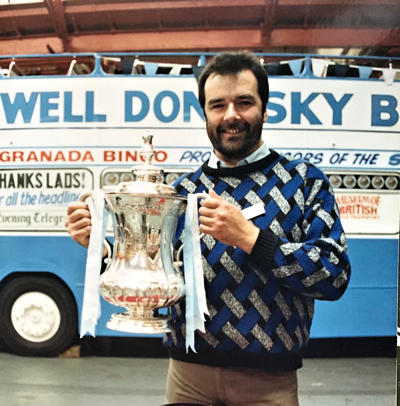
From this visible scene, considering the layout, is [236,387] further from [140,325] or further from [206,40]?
[206,40]

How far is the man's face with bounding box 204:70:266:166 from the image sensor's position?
44.4 inches

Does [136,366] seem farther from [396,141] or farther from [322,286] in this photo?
[396,141]

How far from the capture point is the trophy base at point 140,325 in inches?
42.5

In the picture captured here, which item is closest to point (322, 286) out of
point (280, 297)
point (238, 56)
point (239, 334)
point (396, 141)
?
point (280, 297)

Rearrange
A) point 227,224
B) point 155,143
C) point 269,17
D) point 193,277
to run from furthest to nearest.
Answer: point 155,143 < point 269,17 < point 193,277 < point 227,224

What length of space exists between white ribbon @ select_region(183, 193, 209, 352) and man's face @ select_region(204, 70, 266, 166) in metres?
0.17

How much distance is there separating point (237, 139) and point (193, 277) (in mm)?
338

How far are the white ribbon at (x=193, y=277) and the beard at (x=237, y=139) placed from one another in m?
0.15

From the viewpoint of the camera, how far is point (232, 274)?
113 centimetres

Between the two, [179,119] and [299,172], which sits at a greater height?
[179,119]

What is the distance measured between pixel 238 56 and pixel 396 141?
85 cm

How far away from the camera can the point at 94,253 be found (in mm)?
1123

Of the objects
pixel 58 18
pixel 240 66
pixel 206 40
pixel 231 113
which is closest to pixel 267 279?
pixel 231 113

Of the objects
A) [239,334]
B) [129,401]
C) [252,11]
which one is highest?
[252,11]
